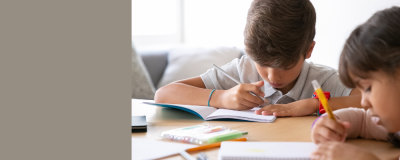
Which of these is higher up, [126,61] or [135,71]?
[126,61]

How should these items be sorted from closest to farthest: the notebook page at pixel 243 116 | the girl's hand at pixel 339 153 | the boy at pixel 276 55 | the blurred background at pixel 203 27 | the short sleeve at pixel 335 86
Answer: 1. the girl's hand at pixel 339 153
2. the notebook page at pixel 243 116
3. the boy at pixel 276 55
4. the short sleeve at pixel 335 86
5. the blurred background at pixel 203 27

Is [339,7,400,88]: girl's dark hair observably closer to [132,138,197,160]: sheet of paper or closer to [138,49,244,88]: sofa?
[132,138,197,160]: sheet of paper

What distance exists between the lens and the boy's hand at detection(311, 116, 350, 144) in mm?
574

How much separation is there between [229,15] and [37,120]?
8.68 feet

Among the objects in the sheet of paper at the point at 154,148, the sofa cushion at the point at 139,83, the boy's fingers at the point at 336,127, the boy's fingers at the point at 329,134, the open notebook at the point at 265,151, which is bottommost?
the sofa cushion at the point at 139,83

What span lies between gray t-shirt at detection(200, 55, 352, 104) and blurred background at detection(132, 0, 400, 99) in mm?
569

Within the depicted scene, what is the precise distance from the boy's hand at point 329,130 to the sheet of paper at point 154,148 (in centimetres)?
22

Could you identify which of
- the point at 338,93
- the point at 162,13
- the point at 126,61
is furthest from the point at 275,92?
the point at 162,13

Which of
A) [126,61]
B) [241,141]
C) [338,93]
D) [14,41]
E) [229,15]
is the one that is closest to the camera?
[14,41]

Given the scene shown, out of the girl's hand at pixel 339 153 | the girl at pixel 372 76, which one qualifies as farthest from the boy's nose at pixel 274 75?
the girl's hand at pixel 339 153

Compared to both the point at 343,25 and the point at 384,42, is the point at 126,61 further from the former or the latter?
the point at 343,25

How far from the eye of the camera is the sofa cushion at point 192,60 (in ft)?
7.22

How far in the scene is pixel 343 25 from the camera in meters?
1.94

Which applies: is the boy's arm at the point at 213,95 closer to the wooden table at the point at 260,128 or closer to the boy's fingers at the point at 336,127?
the wooden table at the point at 260,128
